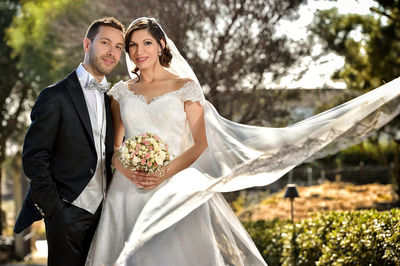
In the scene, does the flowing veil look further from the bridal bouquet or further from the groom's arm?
the groom's arm

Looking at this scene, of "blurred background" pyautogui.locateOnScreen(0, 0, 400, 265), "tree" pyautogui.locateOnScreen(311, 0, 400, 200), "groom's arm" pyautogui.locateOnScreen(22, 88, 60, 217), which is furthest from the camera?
"tree" pyautogui.locateOnScreen(311, 0, 400, 200)

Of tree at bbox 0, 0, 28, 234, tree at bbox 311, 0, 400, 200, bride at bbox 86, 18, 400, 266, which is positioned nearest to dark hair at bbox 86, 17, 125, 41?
bride at bbox 86, 18, 400, 266

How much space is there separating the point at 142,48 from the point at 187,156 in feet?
2.84

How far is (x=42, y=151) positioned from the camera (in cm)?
386

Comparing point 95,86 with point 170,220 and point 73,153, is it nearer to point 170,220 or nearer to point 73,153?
point 73,153

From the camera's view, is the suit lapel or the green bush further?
the green bush

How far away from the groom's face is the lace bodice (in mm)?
351

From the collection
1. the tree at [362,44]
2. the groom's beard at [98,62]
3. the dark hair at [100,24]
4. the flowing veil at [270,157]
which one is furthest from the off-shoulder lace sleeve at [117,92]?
the tree at [362,44]

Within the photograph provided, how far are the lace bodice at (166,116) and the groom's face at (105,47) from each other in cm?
35

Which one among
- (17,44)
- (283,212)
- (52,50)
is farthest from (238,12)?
(17,44)

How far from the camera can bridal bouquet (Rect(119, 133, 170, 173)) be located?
386cm

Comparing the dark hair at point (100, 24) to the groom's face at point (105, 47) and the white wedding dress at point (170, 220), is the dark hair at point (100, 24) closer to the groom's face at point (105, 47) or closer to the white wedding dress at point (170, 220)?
the groom's face at point (105, 47)

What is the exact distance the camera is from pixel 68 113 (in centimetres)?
401

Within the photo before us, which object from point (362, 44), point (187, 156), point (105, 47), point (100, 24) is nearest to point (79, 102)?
point (105, 47)
